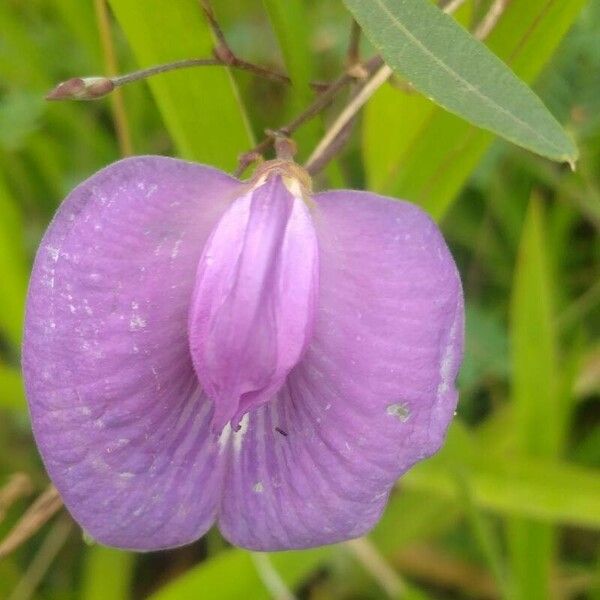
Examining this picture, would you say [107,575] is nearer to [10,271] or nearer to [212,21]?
[10,271]

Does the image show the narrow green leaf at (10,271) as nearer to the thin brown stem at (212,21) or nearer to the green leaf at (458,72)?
the thin brown stem at (212,21)

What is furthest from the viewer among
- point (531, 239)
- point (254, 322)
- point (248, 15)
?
point (248, 15)

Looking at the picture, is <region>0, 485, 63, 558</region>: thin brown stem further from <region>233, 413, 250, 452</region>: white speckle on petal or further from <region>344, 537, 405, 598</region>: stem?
<region>344, 537, 405, 598</region>: stem

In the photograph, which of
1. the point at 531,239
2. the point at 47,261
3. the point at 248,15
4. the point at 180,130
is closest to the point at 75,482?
the point at 47,261

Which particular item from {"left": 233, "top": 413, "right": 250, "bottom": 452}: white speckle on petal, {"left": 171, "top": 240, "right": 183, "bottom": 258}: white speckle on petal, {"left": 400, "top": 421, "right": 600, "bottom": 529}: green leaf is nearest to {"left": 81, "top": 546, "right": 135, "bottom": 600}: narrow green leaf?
{"left": 400, "top": 421, "right": 600, "bottom": 529}: green leaf

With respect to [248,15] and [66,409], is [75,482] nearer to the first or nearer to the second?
[66,409]
